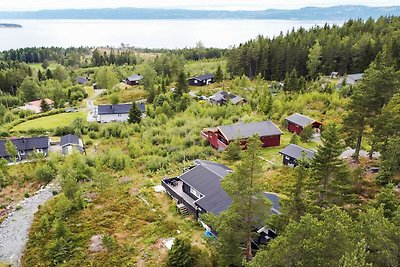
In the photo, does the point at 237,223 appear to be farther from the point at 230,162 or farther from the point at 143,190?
the point at 230,162

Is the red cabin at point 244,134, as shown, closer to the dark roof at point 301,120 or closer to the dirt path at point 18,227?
the dark roof at point 301,120

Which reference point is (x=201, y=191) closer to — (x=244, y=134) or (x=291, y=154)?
(x=291, y=154)

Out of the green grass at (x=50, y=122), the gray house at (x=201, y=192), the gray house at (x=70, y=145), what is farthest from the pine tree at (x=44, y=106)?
the gray house at (x=201, y=192)

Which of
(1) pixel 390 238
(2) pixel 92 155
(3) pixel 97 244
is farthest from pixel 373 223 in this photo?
(2) pixel 92 155

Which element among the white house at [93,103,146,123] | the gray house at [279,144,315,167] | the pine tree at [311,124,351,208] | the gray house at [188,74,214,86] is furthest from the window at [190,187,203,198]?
the gray house at [188,74,214,86]

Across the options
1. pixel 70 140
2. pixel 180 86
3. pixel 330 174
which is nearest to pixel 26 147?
pixel 70 140

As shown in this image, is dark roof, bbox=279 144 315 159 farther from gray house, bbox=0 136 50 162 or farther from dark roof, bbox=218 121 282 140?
gray house, bbox=0 136 50 162
